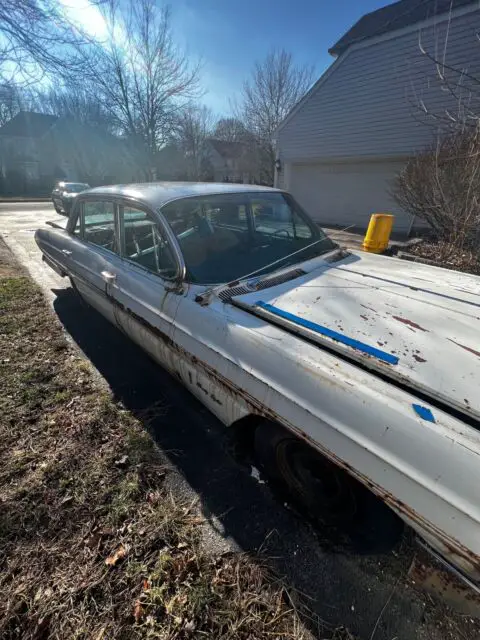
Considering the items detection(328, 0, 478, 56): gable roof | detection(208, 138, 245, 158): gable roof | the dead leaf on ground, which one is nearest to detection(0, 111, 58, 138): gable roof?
detection(208, 138, 245, 158): gable roof

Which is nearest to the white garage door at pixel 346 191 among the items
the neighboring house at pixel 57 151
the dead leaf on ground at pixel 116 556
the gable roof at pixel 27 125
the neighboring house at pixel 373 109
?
the neighboring house at pixel 373 109

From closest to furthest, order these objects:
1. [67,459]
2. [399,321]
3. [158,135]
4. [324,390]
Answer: [324,390] < [399,321] < [67,459] < [158,135]

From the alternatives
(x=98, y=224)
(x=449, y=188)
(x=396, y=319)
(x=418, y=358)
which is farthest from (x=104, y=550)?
(x=449, y=188)

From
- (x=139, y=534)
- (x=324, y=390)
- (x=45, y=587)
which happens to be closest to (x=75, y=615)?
(x=45, y=587)

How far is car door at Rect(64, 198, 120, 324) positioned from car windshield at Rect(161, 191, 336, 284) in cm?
85

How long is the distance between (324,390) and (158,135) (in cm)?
2454

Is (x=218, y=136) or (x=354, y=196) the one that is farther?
(x=218, y=136)

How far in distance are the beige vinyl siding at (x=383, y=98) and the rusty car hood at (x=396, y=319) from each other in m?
9.67

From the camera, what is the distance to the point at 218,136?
38.3 metres

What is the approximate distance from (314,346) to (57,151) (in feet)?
158

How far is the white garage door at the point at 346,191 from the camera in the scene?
37.2ft

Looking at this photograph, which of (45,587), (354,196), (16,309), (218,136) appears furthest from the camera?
(218,136)

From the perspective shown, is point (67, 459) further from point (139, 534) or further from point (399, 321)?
point (399, 321)

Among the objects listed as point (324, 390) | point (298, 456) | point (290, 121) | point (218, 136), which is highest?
point (218, 136)
